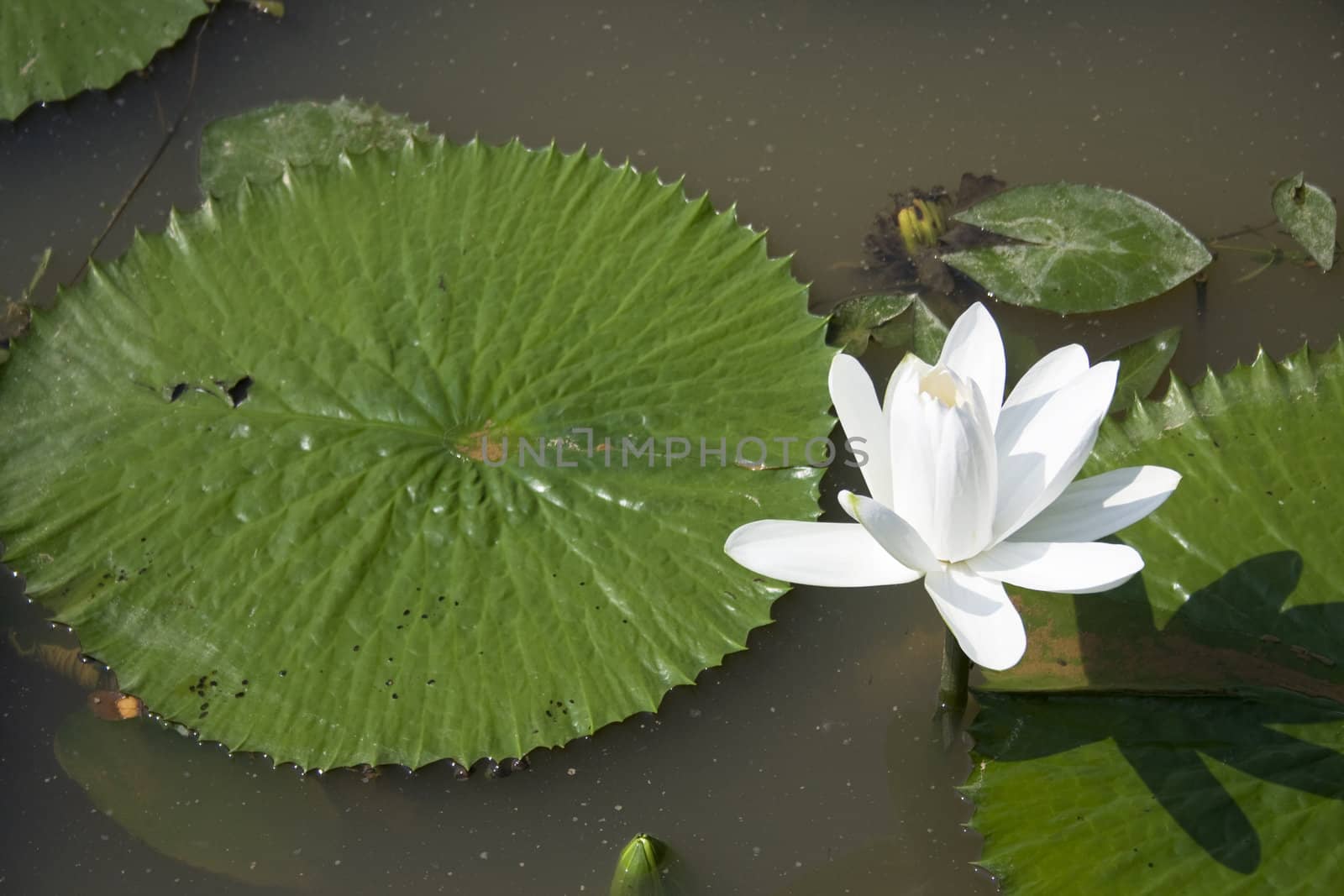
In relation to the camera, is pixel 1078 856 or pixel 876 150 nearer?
pixel 1078 856

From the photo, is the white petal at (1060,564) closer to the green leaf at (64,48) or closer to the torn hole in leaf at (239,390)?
the torn hole in leaf at (239,390)

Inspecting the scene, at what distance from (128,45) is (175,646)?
5.55 ft

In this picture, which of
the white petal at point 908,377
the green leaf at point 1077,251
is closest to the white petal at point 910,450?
the white petal at point 908,377

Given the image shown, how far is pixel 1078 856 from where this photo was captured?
166 cm

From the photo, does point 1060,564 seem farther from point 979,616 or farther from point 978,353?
point 978,353

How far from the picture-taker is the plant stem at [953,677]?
1820 millimetres

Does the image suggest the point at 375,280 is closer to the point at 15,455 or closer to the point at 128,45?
the point at 15,455

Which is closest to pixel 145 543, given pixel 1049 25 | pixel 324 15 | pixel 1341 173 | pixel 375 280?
pixel 375 280

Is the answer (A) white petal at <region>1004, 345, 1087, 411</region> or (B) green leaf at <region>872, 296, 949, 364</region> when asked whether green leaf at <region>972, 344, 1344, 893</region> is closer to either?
(A) white petal at <region>1004, 345, 1087, 411</region>

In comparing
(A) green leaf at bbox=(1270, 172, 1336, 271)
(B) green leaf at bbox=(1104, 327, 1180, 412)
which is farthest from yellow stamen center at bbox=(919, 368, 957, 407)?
(A) green leaf at bbox=(1270, 172, 1336, 271)

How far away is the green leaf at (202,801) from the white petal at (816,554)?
1157mm

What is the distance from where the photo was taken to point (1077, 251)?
248cm

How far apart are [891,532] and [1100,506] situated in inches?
12.6

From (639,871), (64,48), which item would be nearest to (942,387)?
(639,871)
